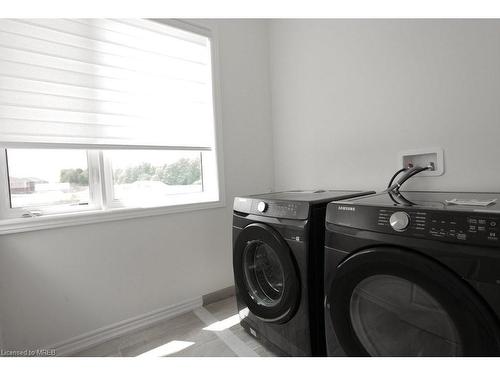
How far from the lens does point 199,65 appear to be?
1.84m

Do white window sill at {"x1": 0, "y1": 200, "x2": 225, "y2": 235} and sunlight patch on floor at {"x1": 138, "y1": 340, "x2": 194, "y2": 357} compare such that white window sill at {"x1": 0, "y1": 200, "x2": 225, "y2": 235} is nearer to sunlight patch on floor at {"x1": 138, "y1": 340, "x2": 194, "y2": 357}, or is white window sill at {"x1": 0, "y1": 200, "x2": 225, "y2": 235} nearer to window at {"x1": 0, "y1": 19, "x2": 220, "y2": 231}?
window at {"x1": 0, "y1": 19, "x2": 220, "y2": 231}

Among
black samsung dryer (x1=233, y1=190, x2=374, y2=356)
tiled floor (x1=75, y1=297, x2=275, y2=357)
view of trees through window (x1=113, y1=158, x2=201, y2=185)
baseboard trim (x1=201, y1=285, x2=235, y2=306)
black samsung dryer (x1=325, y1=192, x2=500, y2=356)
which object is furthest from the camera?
baseboard trim (x1=201, y1=285, x2=235, y2=306)

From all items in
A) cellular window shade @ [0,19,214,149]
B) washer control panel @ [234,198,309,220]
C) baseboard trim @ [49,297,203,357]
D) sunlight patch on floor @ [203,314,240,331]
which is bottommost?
sunlight patch on floor @ [203,314,240,331]

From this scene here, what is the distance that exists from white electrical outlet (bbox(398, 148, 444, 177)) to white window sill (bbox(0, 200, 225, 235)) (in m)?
1.37

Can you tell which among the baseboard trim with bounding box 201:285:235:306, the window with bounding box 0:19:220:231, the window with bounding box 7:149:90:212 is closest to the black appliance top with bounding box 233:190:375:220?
the window with bounding box 0:19:220:231

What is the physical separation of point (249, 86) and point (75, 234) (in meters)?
1.61

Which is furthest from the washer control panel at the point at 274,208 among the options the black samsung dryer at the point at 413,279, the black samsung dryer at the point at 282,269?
the black samsung dryer at the point at 413,279

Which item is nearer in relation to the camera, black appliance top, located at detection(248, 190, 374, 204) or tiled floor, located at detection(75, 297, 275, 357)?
black appliance top, located at detection(248, 190, 374, 204)

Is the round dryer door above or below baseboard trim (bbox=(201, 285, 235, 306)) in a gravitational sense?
A: above

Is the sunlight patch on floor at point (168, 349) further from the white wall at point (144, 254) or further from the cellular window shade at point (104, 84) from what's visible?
the cellular window shade at point (104, 84)

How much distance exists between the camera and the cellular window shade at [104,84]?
49.8 inches

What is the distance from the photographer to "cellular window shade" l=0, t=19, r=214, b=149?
49.8 inches
